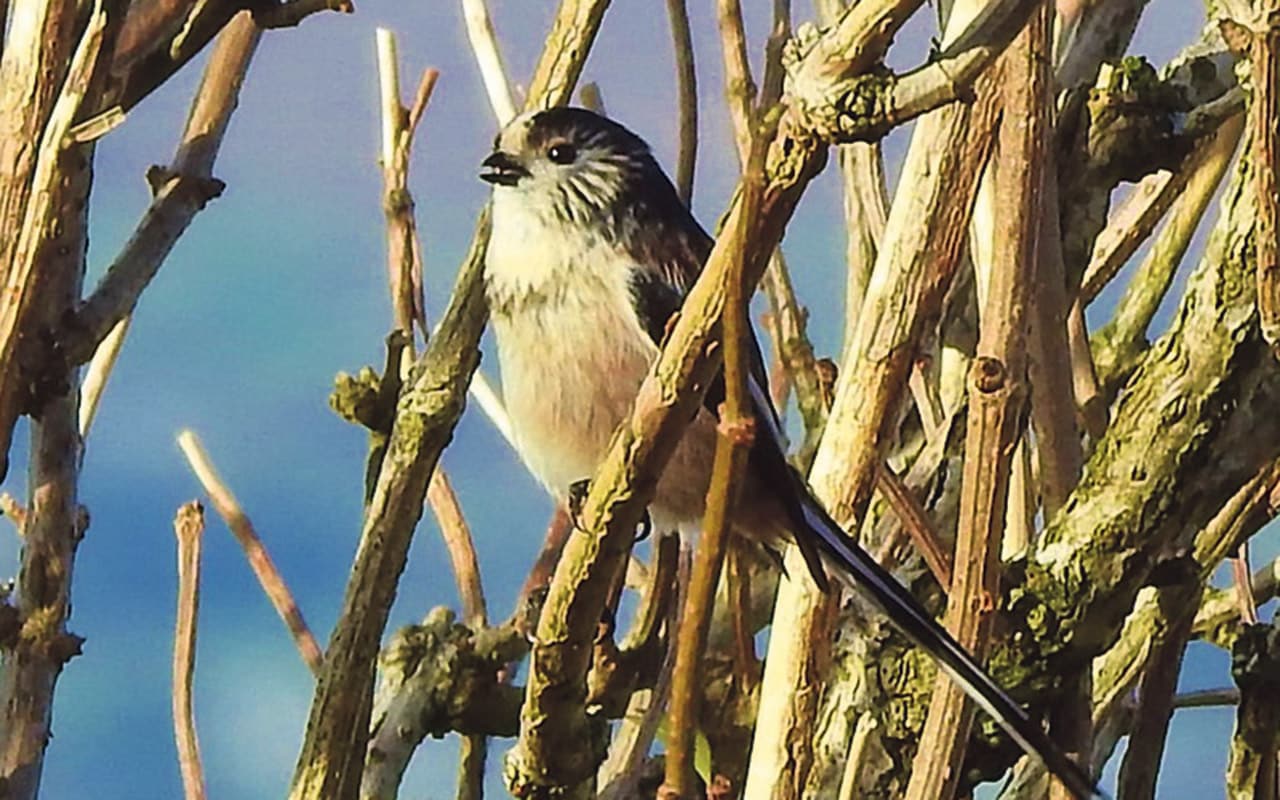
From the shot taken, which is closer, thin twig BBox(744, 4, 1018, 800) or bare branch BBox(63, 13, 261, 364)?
thin twig BBox(744, 4, 1018, 800)

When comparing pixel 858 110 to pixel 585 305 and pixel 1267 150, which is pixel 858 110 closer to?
pixel 1267 150

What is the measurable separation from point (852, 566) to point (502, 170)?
718 mm

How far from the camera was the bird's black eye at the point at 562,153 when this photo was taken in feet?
5.79

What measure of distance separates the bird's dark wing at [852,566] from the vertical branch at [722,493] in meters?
0.04

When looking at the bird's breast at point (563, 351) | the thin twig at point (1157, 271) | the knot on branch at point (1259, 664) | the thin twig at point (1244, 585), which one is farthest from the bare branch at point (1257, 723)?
the bird's breast at point (563, 351)

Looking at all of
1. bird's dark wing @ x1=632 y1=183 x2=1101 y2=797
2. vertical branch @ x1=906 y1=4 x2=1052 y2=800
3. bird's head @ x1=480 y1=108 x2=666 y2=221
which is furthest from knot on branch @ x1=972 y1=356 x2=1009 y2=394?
bird's head @ x1=480 y1=108 x2=666 y2=221

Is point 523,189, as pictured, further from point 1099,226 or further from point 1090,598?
point 1090,598

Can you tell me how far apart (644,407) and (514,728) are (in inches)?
25.5

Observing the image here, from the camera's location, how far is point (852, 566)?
3.95ft

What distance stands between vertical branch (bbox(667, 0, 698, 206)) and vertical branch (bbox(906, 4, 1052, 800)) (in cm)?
65

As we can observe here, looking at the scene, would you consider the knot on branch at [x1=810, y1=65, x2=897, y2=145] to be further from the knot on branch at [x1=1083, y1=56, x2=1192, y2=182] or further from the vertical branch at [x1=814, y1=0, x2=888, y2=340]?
the knot on branch at [x1=1083, y1=56, x2=1192, y2=182]

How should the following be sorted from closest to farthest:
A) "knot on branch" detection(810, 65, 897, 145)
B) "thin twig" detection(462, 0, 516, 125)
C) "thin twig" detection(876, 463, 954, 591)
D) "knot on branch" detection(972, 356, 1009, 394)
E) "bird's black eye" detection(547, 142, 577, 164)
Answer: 1. "knot on branch" detection(810, 65, 897, 145)
2. "knot on branch" detection(972, 356, 1009, 394)
3. "thin twig" detection(876, 463, 954, 591)
4. "thin twig" detection(462, 0, 516, 125)
5. "bird's black eye" detection(547, 142, 577, 164)

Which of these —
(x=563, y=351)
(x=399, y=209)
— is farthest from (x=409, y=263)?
(x=563, y=351)

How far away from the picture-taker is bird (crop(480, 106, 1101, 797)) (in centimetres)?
166
